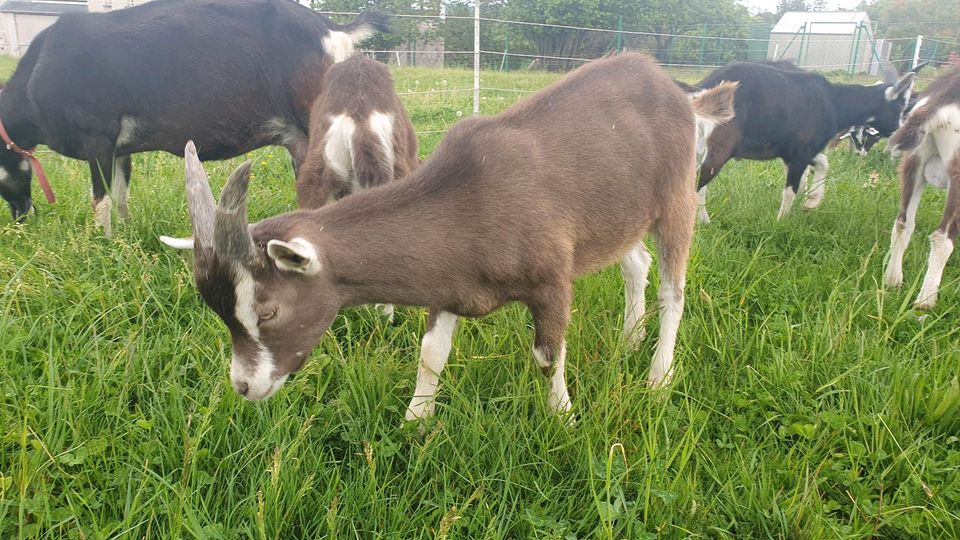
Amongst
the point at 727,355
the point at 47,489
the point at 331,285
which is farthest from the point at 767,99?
the point at 47,489

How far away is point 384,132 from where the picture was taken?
3693mm

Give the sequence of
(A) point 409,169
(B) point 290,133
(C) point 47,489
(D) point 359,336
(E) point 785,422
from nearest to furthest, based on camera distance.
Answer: (C) point 47,489
(E) point 785,422
(D) point 359,336
(A) point 409,169
(B) point 290,133

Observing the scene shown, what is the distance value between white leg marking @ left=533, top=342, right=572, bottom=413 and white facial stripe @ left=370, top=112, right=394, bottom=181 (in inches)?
59.1

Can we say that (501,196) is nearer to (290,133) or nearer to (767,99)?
(290,133)

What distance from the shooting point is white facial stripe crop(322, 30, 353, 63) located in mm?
4918

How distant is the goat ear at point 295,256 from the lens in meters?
2.09

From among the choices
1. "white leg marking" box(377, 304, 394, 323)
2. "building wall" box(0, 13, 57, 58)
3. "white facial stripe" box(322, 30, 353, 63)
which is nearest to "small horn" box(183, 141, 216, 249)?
"white leg marking" box(377, 304, 394, 323)

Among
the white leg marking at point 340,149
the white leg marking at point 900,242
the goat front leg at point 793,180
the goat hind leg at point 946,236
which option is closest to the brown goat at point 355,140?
the white leg marking at point 340,149

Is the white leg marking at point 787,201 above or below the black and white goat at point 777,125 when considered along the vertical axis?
below

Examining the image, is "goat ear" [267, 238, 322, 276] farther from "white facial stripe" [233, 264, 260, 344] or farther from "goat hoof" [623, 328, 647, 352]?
"goat hoof" [623, 328, 647, 352]

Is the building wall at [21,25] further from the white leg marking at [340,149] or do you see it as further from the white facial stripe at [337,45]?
the white leg marking at [340,149]

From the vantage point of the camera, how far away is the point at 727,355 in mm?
3240

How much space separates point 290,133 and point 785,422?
13.1ft

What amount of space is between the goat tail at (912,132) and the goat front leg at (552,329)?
9.46 feet
